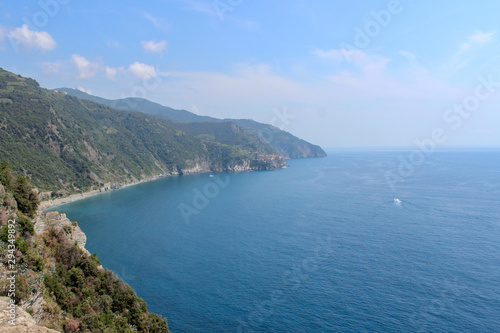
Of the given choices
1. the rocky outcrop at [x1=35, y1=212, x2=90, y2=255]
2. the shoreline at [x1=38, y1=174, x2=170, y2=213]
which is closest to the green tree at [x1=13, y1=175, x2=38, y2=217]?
the rocky outcrop at [x1=35, y1=212, x2=90, y2=255]

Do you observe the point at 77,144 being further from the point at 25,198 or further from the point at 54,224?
the point at 25,198

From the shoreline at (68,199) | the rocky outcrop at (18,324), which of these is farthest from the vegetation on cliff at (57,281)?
the shoreline at (68,199)

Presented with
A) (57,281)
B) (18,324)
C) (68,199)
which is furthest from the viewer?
(68,199)

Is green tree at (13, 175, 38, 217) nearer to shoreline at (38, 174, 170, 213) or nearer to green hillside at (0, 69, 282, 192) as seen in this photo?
shoreline at (38, 174, 170, 213)

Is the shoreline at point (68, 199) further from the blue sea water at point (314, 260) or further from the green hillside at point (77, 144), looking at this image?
the blue sea water at point (314, 260)

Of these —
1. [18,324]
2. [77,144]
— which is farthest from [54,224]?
[77,144]
